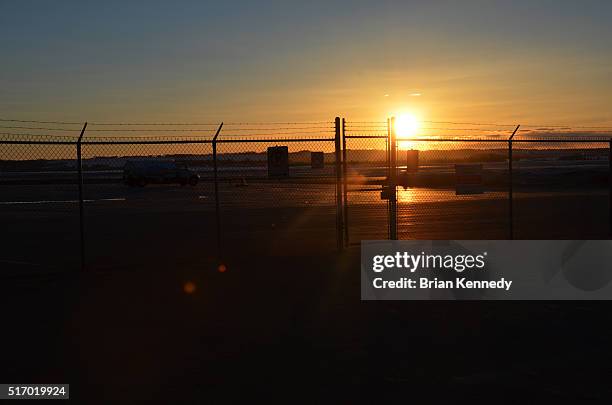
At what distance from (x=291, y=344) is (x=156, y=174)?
43183mm

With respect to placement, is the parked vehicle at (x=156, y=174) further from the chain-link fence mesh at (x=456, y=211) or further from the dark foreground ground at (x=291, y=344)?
the dark foreground ground at (x=291, y=344)

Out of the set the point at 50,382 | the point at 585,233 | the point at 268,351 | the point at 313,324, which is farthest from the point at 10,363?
the point at 585,233

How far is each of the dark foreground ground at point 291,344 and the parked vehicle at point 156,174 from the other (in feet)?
126

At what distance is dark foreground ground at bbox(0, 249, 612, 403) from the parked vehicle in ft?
126

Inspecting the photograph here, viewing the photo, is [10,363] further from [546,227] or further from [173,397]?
[546,227]

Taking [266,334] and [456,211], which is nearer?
[266,334]

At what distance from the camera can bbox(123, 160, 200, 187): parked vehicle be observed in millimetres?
49678

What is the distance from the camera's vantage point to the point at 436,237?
18188 mm

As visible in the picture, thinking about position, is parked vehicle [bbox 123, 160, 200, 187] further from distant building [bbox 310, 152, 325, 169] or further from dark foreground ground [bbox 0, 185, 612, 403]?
distant building [bbox 310, 152, 325, 169]

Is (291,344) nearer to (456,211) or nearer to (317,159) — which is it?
(317,159)

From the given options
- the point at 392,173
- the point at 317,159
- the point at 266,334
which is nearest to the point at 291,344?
the point at 266,334

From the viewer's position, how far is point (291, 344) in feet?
26.6

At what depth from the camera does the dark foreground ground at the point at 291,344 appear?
21.5 feet

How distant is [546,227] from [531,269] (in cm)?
802
